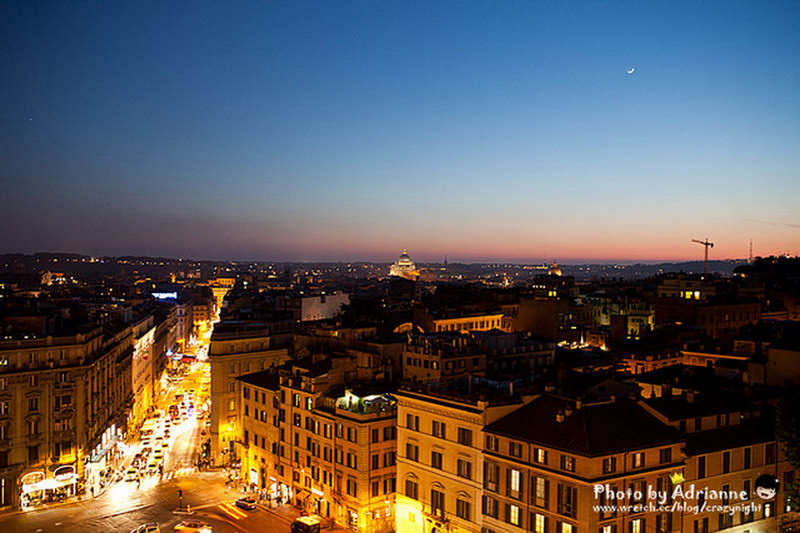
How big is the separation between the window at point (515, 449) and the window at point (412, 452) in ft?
29.7

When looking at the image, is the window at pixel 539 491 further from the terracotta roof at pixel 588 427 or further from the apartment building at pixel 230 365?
the apartment building at pixel 230 365

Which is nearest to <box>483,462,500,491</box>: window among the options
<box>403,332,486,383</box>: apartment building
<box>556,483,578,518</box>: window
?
<box>556,483,578,518</box>: window

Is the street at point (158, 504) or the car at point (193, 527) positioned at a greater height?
the car at point (193, 527)

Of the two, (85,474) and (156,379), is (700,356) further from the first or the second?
(156,379)

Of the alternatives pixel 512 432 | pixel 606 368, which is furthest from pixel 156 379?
pixel 512 432

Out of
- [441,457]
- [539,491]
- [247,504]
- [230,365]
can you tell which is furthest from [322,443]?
[230,365]

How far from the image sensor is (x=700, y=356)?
62.7m

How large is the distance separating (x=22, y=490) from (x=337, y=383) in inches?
1144

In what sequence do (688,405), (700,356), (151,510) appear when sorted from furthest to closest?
1. (700,356)
2. (151,510)
3. (688,405)

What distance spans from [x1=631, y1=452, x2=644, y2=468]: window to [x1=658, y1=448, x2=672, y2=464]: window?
1305mm

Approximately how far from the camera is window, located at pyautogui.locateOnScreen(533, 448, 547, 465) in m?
36.5

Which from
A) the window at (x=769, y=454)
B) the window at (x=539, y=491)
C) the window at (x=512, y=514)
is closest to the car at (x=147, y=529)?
the window at (x=512, y=514)

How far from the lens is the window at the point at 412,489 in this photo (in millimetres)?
45625

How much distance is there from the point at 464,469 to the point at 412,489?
5.81 m
